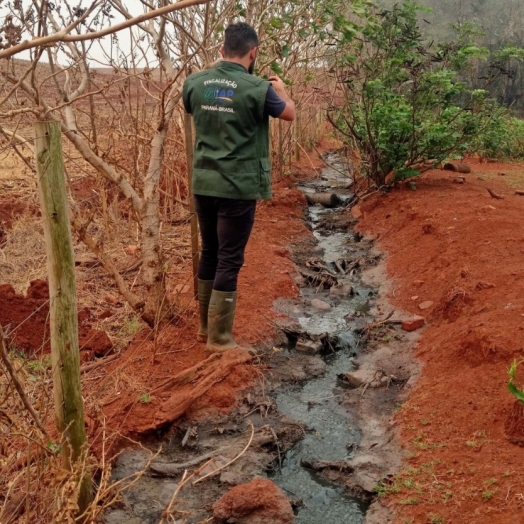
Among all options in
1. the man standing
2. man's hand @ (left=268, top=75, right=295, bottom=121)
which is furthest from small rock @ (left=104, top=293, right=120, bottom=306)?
man's hand @ (left=268, top=75, right=295, bottom=121)

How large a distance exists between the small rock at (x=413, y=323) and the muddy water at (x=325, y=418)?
42cm

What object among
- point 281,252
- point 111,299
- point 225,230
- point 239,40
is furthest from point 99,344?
point 281,252

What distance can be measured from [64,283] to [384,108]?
6488mm

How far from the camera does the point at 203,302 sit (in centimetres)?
424

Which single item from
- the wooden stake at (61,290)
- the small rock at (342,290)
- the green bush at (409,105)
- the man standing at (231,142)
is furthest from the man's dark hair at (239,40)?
the green bush at (409,105)

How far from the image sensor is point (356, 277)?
256 inches

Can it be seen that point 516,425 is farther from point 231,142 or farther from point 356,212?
point 356,212

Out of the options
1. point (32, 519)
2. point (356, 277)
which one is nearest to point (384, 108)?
A: point (356, 277)

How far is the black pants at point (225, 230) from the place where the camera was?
3.79 metres

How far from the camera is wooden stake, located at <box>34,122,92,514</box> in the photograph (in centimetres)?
207

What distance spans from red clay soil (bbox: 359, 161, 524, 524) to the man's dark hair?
91.8 inches

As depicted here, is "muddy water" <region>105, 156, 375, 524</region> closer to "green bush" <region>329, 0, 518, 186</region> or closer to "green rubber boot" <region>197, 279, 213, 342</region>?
"green rubber boot" <region>197, 279, 213, 342</region>

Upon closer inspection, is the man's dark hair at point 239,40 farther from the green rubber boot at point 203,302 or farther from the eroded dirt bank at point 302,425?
the eroded dirt bank at point 302,425

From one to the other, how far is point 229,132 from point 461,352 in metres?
2.07
